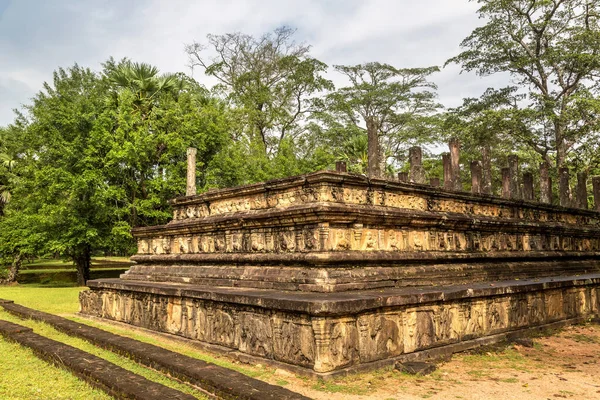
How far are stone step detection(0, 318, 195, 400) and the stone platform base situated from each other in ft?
5.21

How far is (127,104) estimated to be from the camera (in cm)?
2008

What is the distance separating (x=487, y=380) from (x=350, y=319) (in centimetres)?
169

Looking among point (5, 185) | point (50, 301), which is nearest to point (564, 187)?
point (50, 301)

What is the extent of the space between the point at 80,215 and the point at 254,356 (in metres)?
16.0

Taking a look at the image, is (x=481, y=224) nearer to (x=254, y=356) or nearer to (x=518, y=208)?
(x=518, y=208)

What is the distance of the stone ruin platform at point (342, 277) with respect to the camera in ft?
18.4

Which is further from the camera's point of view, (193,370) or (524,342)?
(524,342)

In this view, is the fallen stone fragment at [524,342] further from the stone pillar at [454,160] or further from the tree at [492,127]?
Result: the tree at [492,127]

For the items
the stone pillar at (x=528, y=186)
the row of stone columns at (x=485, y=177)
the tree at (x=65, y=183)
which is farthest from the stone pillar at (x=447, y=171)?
the tree at (x=65, y=183)

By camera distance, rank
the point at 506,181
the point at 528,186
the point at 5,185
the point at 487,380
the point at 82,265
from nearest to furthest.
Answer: the point at 487,380 < the point at 506,181 < the point at 528,186 < the point at 82,265 < the point at 5,185

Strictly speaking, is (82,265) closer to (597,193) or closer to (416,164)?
(416,164)

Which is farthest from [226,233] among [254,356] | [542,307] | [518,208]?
[518,208]

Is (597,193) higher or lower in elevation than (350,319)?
higher

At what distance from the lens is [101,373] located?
4965 mm
